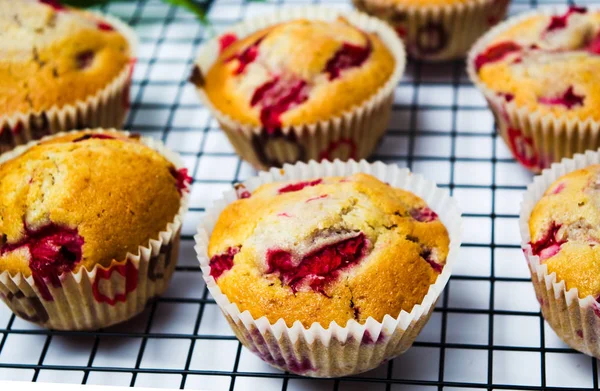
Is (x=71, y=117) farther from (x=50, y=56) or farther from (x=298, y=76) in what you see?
(x=298, y=76)

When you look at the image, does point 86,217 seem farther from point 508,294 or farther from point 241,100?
point 508,294

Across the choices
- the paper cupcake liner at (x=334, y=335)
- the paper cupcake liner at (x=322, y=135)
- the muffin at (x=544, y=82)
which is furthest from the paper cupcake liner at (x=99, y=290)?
the muffin at (x=544, y=82)

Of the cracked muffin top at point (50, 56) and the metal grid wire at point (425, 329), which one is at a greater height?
the cracked muffin top at point (50, 56)

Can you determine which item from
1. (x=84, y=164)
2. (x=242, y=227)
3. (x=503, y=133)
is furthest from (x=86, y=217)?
(x=503, y=133)

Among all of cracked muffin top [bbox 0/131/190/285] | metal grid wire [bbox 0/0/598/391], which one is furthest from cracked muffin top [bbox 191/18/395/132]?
cracked muffin top [bbox 0/131/190/285]

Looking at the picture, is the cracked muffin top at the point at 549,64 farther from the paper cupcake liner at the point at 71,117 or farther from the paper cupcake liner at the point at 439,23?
the paper cupcake liner at the point at 71,117

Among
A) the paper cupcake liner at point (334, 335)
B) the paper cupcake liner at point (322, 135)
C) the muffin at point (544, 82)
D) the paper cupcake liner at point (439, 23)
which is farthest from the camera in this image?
the paper cupcake liner at point (439, 23)

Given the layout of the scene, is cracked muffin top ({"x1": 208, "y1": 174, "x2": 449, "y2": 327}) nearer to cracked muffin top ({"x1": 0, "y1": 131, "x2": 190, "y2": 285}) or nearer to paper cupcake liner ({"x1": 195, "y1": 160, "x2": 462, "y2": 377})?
paper cupcake liner ({"x1": 195, "y1": 160, "x2": 462, "y2": 377})
